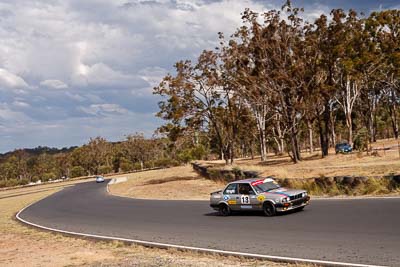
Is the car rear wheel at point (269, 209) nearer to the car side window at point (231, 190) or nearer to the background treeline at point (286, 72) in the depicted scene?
the car side window at point (231, 190)

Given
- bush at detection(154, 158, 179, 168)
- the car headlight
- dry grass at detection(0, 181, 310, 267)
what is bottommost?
dry grass at detection(0, 181, 310, 267)

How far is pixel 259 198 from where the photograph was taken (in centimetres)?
1812

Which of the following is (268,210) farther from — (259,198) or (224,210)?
(224,210)

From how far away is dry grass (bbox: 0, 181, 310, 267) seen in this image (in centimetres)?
1158

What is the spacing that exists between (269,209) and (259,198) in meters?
0.55

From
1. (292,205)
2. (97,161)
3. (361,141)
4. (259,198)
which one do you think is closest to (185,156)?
(97,161)

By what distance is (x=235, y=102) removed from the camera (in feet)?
166

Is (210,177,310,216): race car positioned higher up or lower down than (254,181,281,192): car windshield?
lower down

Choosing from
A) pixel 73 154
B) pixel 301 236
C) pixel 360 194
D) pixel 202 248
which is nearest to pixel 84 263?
pixel 202 248

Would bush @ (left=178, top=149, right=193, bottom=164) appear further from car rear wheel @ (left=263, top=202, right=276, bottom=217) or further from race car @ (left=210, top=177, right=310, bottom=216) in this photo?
car rear wheel @ (left=263, top=202, right=276, bottom=217)

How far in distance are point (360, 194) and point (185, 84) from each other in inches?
1108

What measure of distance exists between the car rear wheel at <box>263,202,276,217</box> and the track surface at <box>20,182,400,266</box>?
14.2 inches

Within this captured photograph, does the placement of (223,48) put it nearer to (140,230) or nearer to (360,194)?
(360,194)

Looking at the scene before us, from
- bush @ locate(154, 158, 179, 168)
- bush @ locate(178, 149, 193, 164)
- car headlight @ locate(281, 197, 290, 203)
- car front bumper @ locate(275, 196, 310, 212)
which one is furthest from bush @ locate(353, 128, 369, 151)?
bush @ locate(154, 158, 179, 168)
